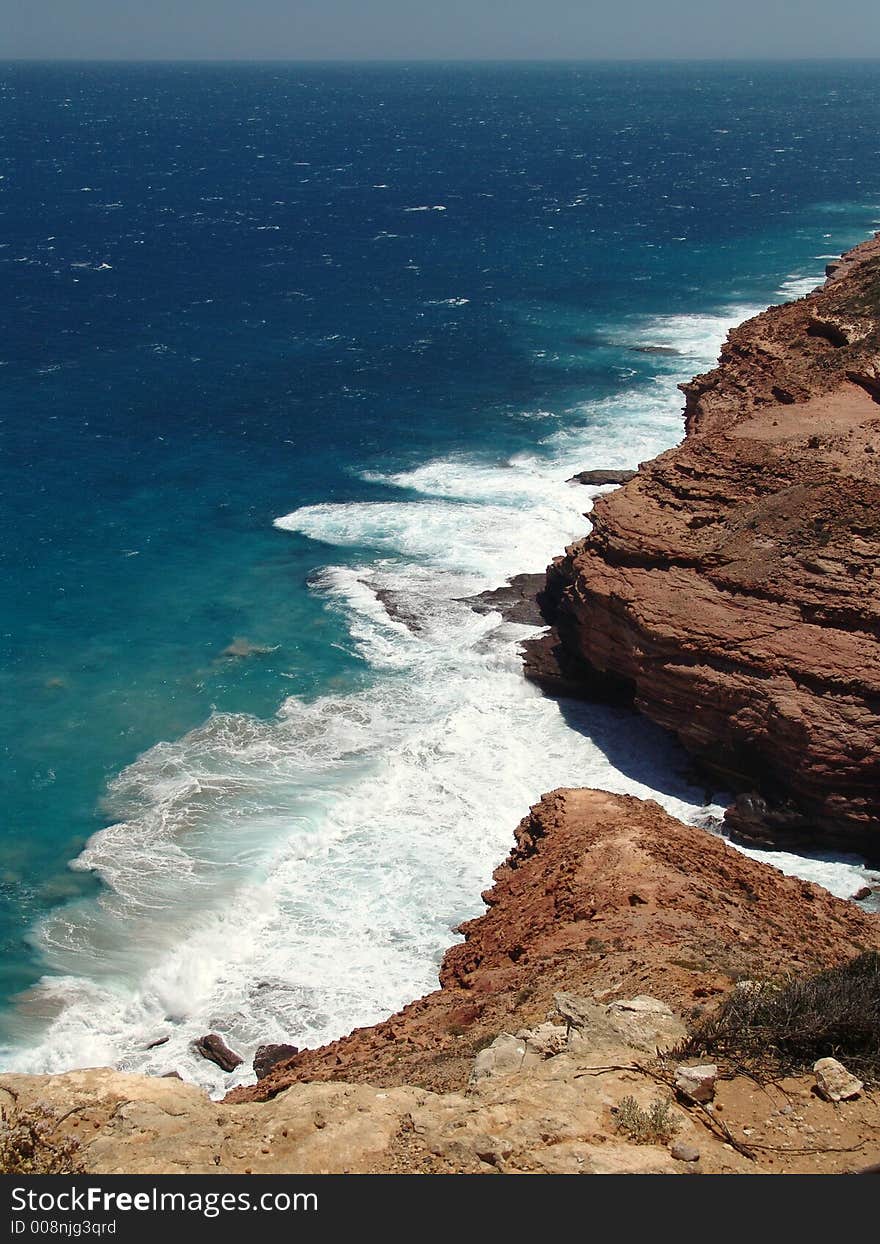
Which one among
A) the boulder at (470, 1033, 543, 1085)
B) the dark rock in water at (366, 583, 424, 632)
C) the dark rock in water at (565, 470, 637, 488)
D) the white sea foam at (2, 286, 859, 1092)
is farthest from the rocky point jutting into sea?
the dark rock in water at (565, 470, 637, 488)

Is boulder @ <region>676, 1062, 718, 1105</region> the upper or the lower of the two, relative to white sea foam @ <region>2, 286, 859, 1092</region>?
upper

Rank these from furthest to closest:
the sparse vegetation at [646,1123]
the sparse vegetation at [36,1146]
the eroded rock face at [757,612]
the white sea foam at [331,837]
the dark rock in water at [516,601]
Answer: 1. the dark rock in water at [516,601]
2. the eroded rock face at [757,612]
3. the white sea foam at [331,837]
4. the sparse vegetation at [646,1123]
5. the sparse vegetation at [36,1146]

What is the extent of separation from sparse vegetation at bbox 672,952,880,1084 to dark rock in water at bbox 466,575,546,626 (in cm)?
2741

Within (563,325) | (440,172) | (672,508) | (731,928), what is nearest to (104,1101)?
(731,928)

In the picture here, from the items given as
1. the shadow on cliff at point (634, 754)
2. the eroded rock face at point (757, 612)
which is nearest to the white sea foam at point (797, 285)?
the eroded rock face at point (757, 612)

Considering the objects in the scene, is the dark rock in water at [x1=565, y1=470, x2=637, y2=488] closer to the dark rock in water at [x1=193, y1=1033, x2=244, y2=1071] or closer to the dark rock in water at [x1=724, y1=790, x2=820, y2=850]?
the dark rock in water at [x1=724, y1=790, x2=820, y2=850]

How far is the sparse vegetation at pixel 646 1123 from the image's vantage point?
13.8 m

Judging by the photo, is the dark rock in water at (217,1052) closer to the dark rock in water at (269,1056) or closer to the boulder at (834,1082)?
the dark rock in water at (269,1056)

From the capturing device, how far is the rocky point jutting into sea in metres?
14.1

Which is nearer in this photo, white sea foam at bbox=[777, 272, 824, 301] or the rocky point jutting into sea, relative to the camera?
the rocky point jutting into sea

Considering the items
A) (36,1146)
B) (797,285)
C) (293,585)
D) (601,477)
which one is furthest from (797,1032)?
(797,285)

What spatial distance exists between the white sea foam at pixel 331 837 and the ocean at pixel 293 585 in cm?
11

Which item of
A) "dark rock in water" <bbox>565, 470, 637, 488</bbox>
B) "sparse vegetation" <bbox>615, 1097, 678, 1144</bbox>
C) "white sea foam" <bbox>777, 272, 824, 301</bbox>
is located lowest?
"dark rock in water" <bbox>565, 470, 637, 488</bbox>

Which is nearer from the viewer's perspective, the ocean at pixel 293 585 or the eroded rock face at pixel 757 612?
the ocean at pixel 293 585
